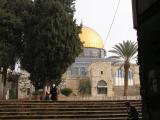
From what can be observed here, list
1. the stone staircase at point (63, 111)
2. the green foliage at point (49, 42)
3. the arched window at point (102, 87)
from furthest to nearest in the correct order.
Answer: the arched window at point (102, 87)
the green foliage at point (49, 42)
the stone staircase at point (63, 111)

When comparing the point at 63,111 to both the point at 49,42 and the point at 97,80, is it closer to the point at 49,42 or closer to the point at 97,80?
the point at 49,42

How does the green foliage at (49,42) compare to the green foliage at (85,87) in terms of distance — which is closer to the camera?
the green foliage at (49,42)

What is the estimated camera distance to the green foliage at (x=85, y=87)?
2314 inches

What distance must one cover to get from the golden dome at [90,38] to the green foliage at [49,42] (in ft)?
124

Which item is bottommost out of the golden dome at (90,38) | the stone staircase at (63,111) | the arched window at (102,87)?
the stone staircase at (63,111)

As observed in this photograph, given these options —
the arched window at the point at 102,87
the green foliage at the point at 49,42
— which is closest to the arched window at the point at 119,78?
the arched window at the point at 102,87

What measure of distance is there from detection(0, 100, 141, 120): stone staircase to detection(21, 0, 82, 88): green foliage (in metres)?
13.3

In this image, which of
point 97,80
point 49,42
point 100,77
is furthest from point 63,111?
point 100,77

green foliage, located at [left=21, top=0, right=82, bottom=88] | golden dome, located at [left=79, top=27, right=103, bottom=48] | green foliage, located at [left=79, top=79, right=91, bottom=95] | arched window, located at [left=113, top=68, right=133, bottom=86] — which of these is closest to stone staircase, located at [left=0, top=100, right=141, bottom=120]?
green foliage, located at [left=21, top=0, right=82, bottom=88]

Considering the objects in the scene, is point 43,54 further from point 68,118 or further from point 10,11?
point 68,118

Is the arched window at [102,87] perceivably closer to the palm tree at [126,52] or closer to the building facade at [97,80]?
the building facade at [97,80]

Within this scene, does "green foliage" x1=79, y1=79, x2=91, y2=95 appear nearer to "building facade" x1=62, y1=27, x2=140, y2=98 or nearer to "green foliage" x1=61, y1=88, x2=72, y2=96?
"building facade" x1=62, y1=27, x2=140, y2=98

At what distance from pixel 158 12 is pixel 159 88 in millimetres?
790

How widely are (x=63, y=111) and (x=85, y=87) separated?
141 ft
